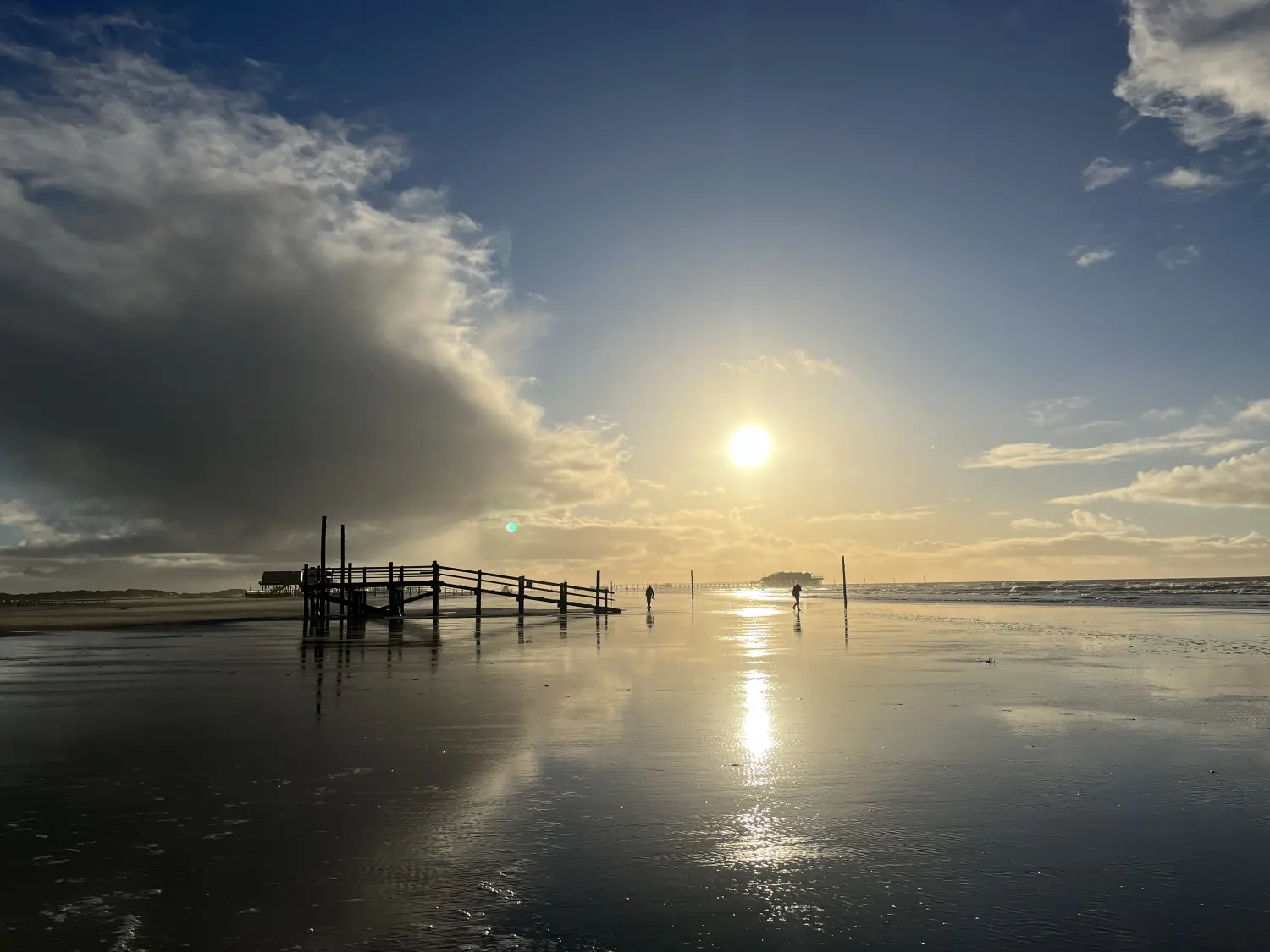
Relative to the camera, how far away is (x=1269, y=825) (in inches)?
293

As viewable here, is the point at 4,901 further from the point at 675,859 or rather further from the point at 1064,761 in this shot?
the point at 1064,761

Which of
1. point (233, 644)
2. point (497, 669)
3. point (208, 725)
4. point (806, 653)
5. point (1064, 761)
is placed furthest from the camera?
point (233, 644)

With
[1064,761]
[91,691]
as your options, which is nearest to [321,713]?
[91,691]

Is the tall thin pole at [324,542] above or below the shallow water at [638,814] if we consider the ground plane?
above

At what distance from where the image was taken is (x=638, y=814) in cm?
777

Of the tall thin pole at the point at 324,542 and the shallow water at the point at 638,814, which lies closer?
the shallow water at the point at 638,814

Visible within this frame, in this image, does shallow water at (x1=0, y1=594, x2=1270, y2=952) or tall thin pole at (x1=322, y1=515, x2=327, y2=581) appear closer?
shallow water at (x1=0, y1=594, x2=1270, y2=952)

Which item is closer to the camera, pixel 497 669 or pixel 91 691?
pixel 91 691

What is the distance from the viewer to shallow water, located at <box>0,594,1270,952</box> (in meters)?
5.33

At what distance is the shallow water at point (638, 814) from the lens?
Answer: 5328 mm

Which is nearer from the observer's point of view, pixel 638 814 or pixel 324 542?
pixel 638 814

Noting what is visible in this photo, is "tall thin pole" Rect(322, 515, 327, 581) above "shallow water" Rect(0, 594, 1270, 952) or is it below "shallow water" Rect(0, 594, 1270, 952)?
above

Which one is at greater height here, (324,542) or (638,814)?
(324,542)

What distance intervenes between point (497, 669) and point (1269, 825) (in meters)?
16.5
